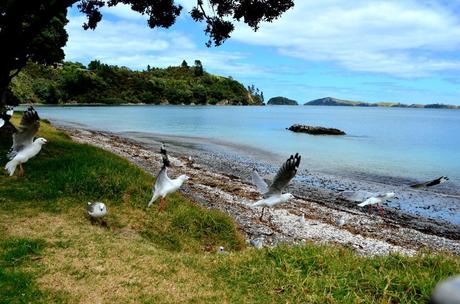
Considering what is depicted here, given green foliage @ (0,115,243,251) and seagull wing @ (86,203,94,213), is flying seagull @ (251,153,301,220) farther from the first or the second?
seagull wing @ (86,203,94,213)

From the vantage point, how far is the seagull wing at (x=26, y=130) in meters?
13.1

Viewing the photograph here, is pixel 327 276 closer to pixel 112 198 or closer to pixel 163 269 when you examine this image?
pixel 163 269

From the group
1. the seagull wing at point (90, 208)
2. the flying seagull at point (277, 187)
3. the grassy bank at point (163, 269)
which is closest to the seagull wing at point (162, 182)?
the grassy bank at point (163, 269)

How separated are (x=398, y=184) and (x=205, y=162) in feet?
43.9

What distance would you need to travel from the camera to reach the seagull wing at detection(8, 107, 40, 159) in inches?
516

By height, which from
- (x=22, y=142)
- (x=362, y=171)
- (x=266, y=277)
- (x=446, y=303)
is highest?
(x=446, y=303)

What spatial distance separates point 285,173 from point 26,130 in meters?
7.55

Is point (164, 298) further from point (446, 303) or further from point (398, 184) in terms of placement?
point (398, 184)

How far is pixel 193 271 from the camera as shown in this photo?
823 centimetres

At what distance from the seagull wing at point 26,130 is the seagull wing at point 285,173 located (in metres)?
6.77

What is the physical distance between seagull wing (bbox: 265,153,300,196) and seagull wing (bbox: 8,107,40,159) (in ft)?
22.2

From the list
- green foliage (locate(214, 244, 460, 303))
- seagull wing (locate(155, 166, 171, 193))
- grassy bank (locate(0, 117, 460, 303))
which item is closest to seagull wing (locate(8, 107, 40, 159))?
grassy bank (locate(0, 117, 460, 303))

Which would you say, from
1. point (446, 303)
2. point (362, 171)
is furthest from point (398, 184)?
point (446, 303)

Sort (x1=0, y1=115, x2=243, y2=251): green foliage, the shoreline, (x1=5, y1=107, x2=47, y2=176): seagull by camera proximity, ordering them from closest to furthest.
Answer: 1. (x1=0, y1=115, x2=243, y2=251): green foliage
2. (x1=5, y1=107, x2=47, y2=176): seagull
3. the shoreline
